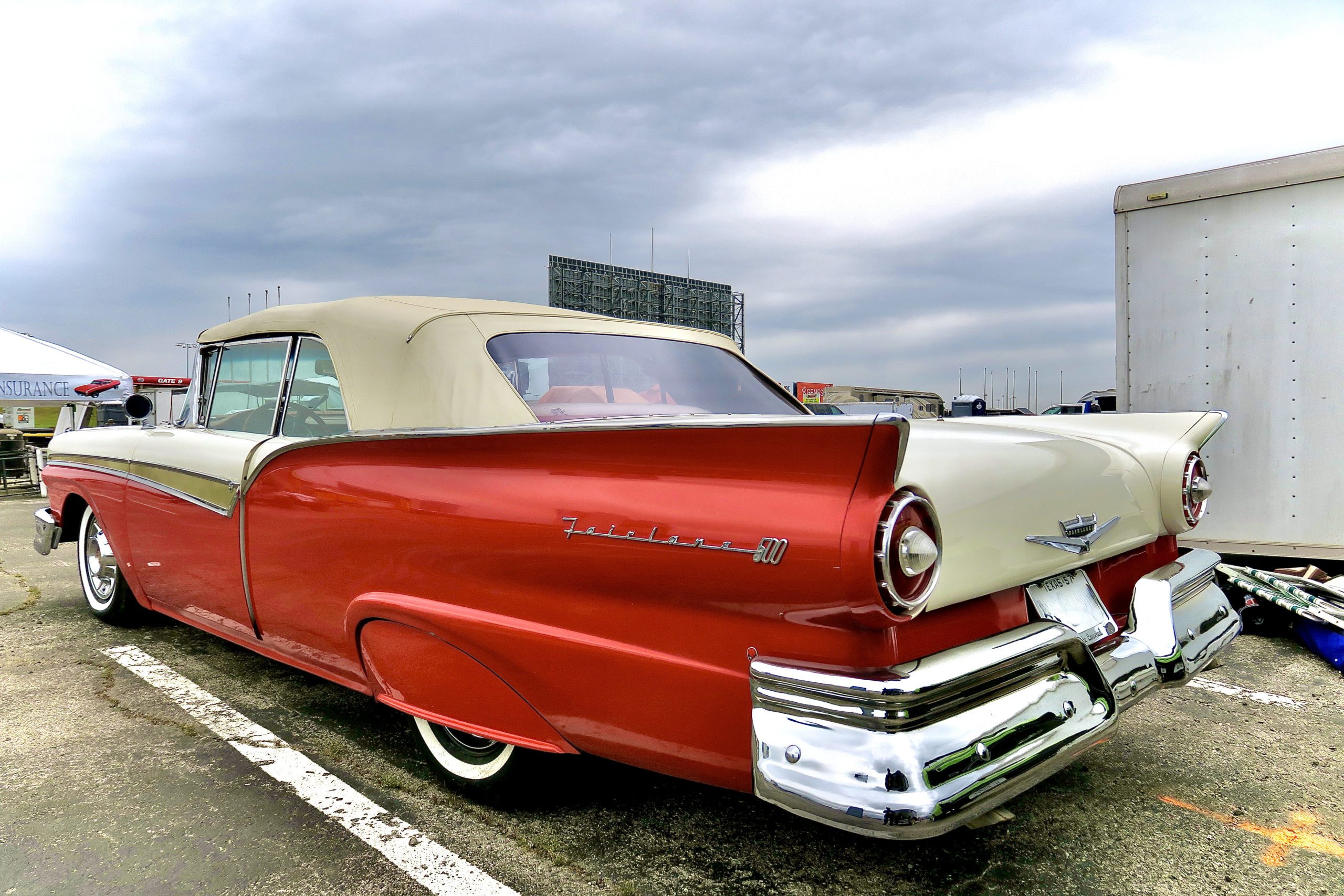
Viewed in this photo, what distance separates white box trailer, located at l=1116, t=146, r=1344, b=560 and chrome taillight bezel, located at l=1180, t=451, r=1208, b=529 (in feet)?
7.92

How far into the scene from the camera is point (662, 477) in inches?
67.6

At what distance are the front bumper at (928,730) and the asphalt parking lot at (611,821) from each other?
1.75 ft

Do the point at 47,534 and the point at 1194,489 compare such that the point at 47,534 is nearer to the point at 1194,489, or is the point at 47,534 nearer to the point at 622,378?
the point at 622,378

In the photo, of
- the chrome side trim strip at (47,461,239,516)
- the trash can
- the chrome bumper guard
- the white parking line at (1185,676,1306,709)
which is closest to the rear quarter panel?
the chrome side trim strip at (47,461,239,516)

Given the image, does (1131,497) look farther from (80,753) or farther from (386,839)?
(80,753)

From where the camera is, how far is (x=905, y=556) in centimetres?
150

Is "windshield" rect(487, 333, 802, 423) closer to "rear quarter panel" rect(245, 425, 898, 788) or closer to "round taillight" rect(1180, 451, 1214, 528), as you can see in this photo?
"rear quarter panel" rect(245, 425, 898, 788)

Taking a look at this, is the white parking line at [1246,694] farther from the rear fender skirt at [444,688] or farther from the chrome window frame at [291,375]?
the chrome window frame at [291,375]

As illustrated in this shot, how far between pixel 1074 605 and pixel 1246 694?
204 cm

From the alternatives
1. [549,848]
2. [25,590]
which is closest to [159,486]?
[549,848]

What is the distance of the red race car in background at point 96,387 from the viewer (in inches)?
587

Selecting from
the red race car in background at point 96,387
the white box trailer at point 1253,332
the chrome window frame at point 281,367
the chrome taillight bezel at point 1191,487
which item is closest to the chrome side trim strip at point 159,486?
the chrome window frame at point 281,367

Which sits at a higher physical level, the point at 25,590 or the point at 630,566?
the point at 630,566

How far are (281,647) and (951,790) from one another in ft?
7.33
